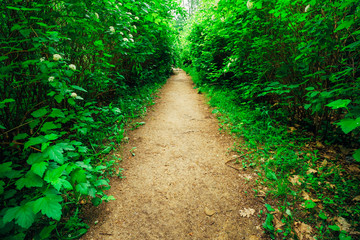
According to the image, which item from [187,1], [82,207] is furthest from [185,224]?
[187,1]

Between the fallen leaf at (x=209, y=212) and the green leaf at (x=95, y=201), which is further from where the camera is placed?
the fallen leaf at (x=209, y=212)

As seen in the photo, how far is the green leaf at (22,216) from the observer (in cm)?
123

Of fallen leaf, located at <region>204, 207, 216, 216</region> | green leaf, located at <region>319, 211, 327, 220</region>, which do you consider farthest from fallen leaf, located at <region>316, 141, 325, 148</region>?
fallen leaf, located at <region>204, 207, 216, 216</region>

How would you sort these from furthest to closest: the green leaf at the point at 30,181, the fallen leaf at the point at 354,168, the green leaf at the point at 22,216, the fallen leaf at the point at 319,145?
the fallen leaf at the point at 319,145, the fallen leaf at the point at 354,168, the green leaf at the point at 30,181, the green leaf at the point at 22,216

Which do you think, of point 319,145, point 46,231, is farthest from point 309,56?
point 46,231

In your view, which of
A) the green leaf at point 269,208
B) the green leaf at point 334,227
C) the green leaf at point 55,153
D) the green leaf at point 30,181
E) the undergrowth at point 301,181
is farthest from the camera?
the green leaf at point 269,208

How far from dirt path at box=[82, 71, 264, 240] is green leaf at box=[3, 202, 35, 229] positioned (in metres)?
0.70

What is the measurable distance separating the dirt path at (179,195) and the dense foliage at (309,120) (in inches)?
14.1

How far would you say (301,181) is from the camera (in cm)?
223

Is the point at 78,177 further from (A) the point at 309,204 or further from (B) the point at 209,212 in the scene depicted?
(A) the point at 309,204

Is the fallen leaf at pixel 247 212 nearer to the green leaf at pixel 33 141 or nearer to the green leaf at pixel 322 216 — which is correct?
the green leaf at pixel 322 216

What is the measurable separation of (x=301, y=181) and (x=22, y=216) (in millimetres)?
3221

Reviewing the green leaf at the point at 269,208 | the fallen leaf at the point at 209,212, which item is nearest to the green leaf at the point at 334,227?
the green leaf at the point at 269,208

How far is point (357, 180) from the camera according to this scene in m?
2.11
